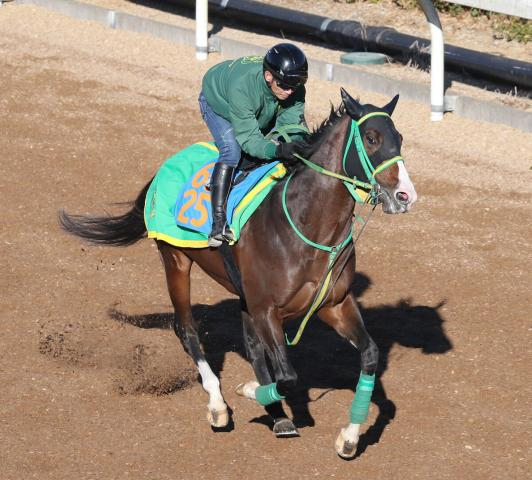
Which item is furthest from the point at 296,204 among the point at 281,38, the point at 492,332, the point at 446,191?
the point at 281,38

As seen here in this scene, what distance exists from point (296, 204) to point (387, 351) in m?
2.24

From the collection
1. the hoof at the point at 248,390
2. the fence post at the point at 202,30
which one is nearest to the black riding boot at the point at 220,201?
the hoof at the point at 248,390

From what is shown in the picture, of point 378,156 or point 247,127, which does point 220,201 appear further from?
point 378,156

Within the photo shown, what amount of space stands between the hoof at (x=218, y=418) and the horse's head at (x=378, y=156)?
1.92 metres

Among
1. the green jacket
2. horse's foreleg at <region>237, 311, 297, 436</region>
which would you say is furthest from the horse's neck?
horse's foreleg at <region>237, 311, 297, 436</region>

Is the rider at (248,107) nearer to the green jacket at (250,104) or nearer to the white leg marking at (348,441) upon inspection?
the green jacket at (250,104)

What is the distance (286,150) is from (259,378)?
5.18 feet

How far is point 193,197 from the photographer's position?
7859 mm

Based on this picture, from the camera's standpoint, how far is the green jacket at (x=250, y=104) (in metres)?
7.17

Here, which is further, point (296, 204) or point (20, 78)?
point (20, 78)

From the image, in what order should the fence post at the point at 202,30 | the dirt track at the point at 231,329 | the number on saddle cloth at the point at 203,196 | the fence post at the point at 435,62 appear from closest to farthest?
the dirt track at the point at 231,329, the number on saddle cloth at the point at 203,196, the fence post at the point at 435,62, the fence post at the point at 202,30

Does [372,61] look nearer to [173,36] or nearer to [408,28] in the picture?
[408,28]

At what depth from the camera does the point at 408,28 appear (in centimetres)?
1767

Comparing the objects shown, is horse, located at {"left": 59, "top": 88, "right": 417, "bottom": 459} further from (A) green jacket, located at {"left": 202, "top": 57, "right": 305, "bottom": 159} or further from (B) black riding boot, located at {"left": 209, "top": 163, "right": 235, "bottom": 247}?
(A) green jacket, located at {"left": 202, "top": 57, "right": 305, "bottom": 159}
